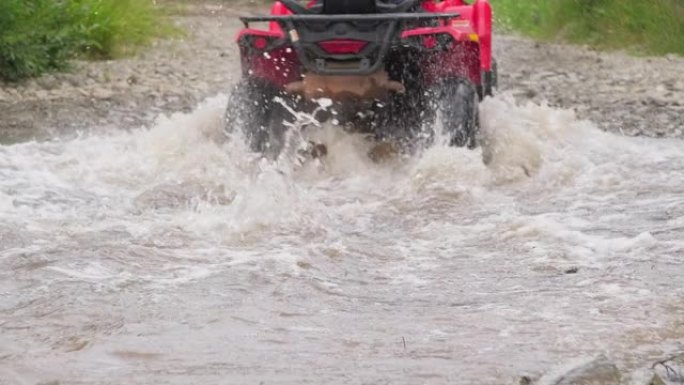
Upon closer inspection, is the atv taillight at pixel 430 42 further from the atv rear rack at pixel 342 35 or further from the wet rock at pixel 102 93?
the wet rock at pixel 102 93

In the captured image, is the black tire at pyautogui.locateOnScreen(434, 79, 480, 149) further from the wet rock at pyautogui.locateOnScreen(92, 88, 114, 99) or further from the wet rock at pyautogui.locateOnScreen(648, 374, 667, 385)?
the wet rock at pyautogui.locateOnScreen(92, 88, 114, 99)

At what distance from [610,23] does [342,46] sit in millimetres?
10450

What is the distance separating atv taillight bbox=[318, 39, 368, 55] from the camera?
323 inches

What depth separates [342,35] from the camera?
8.18 meters

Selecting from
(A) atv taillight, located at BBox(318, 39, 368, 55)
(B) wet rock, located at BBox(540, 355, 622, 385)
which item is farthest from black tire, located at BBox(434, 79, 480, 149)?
(B) wet rock, located at BBox(540, 355, 622, 385)

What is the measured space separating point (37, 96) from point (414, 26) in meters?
5.52

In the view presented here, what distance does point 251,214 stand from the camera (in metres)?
7.14

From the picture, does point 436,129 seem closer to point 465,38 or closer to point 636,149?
point 465,38

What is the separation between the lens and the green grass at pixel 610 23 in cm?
1634

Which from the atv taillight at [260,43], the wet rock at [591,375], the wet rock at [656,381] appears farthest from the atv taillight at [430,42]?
the wet rock at [656,381]

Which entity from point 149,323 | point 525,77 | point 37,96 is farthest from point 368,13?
point 525,77

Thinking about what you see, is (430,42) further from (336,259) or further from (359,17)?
(336,259)

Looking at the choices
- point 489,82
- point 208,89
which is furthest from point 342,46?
point 208,89

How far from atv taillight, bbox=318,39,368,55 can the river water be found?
752mm
